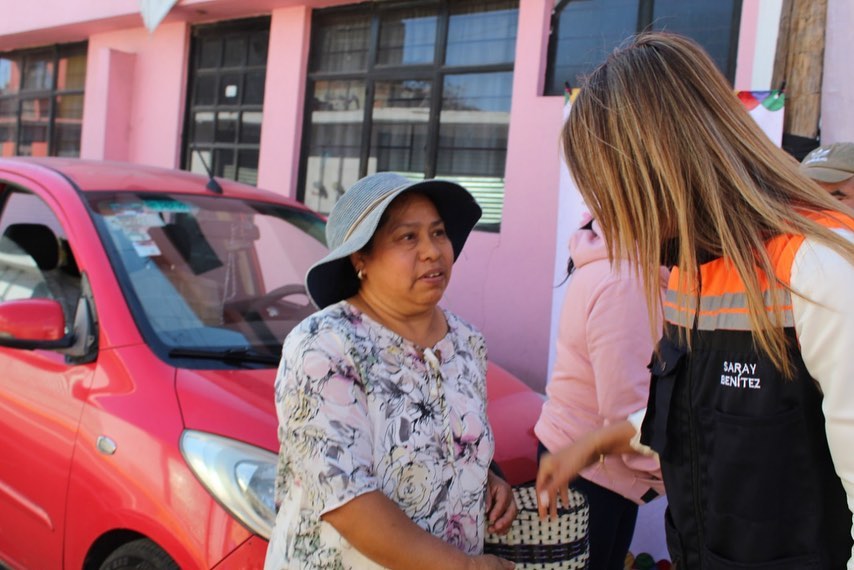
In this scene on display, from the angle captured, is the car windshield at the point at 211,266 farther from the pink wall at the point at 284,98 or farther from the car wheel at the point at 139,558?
the pink wall at the point at 284,98

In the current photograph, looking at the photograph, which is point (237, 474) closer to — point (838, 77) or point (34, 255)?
point (34, 255)

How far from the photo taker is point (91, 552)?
2539mm

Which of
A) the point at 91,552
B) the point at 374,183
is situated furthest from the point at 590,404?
the point at 91,552

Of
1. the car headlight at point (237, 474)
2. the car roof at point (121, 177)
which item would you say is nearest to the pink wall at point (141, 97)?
the car roof at point (121, 177)

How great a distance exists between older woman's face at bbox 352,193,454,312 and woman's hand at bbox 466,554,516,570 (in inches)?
23.6

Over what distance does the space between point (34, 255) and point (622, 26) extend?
451cm

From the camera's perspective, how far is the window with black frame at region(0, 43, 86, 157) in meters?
A: 10.2

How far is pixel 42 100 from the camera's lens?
35.1ft

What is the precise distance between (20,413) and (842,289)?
8.94 ft

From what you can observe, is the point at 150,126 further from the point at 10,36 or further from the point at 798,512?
the point at 798,512

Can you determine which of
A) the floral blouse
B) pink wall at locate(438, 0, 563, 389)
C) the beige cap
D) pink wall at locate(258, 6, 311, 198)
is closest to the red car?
the floral blouse

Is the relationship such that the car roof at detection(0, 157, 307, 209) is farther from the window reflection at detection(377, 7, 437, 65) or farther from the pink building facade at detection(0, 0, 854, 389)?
the window reflection at detection(377, 7, 437, 65)

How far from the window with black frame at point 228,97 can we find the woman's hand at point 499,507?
691 centimetres

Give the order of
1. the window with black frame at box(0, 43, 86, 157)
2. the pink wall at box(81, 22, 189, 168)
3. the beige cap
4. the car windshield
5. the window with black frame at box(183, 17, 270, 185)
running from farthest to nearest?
→ the window with black frame at box(0, 43, 86, 157) → the pink wall at box(81, 22, 189, 168) → the window with black frame at box(183, 17, 270, 185) → the beige cap → the car windshield
